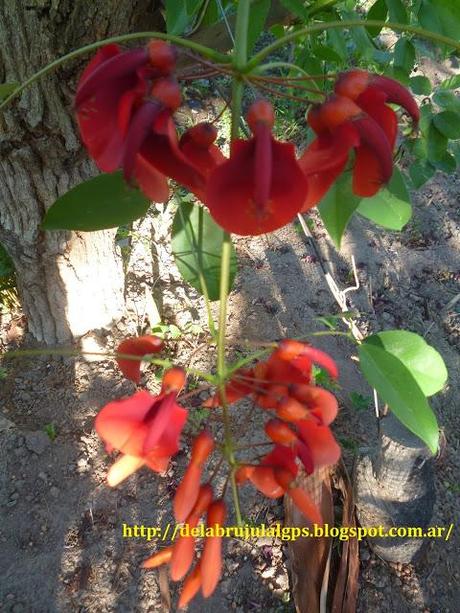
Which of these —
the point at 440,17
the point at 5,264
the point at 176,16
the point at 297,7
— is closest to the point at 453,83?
the point at 440,17

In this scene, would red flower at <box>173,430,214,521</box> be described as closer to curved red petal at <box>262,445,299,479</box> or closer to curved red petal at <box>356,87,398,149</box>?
curved red petal at <box>262,445,299,479</box>

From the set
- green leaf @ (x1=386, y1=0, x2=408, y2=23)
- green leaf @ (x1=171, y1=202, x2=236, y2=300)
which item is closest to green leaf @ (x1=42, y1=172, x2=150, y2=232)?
green leaf @ (x1=171, y1=202, x2=236, y2=300)

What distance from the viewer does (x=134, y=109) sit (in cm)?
41

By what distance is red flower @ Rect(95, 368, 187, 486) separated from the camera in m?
0.51

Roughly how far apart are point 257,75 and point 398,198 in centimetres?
31

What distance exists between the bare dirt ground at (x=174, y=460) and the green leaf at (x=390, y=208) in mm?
425

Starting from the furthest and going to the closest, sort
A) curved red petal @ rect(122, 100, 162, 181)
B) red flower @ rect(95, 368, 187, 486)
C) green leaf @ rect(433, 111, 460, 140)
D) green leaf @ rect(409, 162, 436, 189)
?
1. green leaf @ rect(409, 162, 436, 189)
2. green leaf @ rect(433, 111, 460, 140)
3. red flower @ rect(95, 368, 187, 486)
4. curved red petal @ rect(122, 100, 162, 181)

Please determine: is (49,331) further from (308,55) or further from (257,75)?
(257,75)

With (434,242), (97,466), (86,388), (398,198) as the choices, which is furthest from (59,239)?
(434,242)

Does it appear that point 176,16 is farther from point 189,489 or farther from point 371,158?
point 189,489

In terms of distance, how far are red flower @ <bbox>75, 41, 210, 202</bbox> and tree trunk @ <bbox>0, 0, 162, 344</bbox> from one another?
2.12ft

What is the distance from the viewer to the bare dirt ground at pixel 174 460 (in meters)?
1.42

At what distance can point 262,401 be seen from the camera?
59cm

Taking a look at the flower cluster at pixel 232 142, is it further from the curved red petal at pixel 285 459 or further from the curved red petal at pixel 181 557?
the curved red petal at pixel 181 557
